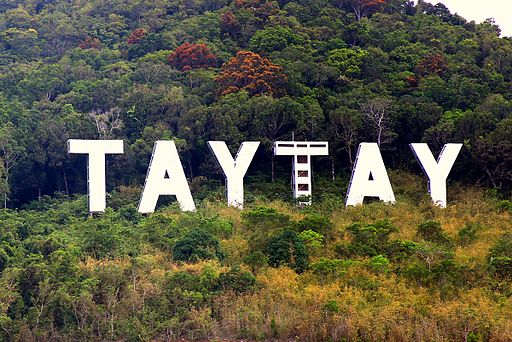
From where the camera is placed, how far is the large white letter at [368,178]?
30000 mm

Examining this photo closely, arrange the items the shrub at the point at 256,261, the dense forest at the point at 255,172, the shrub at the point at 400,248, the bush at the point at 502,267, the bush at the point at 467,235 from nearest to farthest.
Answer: the dense forest at the point at 255,172
the bush at the point at 502,267
the shrub at the point at 256,261
the shrub at the point at 400,248
the bush at the point at 467,235

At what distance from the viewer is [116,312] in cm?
2281

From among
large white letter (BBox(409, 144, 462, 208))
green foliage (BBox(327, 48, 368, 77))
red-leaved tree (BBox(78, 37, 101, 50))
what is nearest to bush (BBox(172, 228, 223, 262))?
large white letter (BBox(409, 144, 462, 208))

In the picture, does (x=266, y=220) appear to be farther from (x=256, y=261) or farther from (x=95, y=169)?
(x=95, y=169)

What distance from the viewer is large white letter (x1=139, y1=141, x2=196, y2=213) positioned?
29203mm

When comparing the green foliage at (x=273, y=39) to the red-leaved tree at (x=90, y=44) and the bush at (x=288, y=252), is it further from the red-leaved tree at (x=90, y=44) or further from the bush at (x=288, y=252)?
the bush at (x=288, y=252)

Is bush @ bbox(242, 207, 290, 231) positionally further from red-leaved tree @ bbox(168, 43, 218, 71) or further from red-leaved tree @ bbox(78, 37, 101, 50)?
red-leaved tree @ bbox(78, 37, 101, 50)

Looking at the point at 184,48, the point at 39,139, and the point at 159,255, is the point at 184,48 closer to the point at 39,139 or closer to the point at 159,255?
the point at 39,139

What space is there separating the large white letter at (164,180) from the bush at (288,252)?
177 inches

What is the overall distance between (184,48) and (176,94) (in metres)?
5.58

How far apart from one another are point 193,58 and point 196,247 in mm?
16456

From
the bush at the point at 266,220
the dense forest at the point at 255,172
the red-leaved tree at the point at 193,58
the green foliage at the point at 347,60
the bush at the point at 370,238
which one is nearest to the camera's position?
the dense forest at the point at 255,172

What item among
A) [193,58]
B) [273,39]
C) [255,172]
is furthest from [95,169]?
[273,39]

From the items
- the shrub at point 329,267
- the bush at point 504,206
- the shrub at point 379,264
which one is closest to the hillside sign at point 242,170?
the bush at point 504,206
